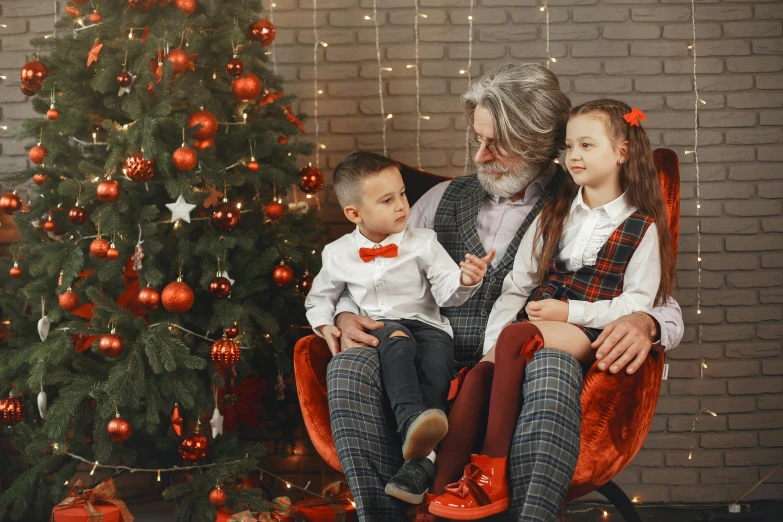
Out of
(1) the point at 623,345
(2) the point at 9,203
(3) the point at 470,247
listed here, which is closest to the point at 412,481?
(1) the point at 623,345

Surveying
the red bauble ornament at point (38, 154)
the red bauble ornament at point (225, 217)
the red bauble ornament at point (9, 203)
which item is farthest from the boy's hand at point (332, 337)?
the red bauble ornament at point (9, 203)

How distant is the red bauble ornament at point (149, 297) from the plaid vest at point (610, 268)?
1.33m

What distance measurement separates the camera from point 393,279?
8.07 feet

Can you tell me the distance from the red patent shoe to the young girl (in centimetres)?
14

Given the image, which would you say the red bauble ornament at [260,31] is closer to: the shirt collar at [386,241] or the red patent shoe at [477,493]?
the shirt collar at [386,241]

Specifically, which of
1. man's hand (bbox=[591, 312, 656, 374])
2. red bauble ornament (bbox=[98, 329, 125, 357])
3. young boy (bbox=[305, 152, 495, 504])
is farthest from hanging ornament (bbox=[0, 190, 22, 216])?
man's hand (bbox=[591, 312, 656, 374])

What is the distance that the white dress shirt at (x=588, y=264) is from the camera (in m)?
2.22

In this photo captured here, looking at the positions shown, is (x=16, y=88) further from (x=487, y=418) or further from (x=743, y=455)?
(x=743, y=455)

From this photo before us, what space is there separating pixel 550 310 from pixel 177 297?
121cm

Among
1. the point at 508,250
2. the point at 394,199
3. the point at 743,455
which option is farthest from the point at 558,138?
the point at 743,455

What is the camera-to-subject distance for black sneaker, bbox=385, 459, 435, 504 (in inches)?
76.0

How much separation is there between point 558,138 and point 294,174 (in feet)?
3.44

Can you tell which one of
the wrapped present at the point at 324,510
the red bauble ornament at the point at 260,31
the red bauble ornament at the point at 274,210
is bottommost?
the wrapped present at the point at 324,510

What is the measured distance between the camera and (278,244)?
113 inches
